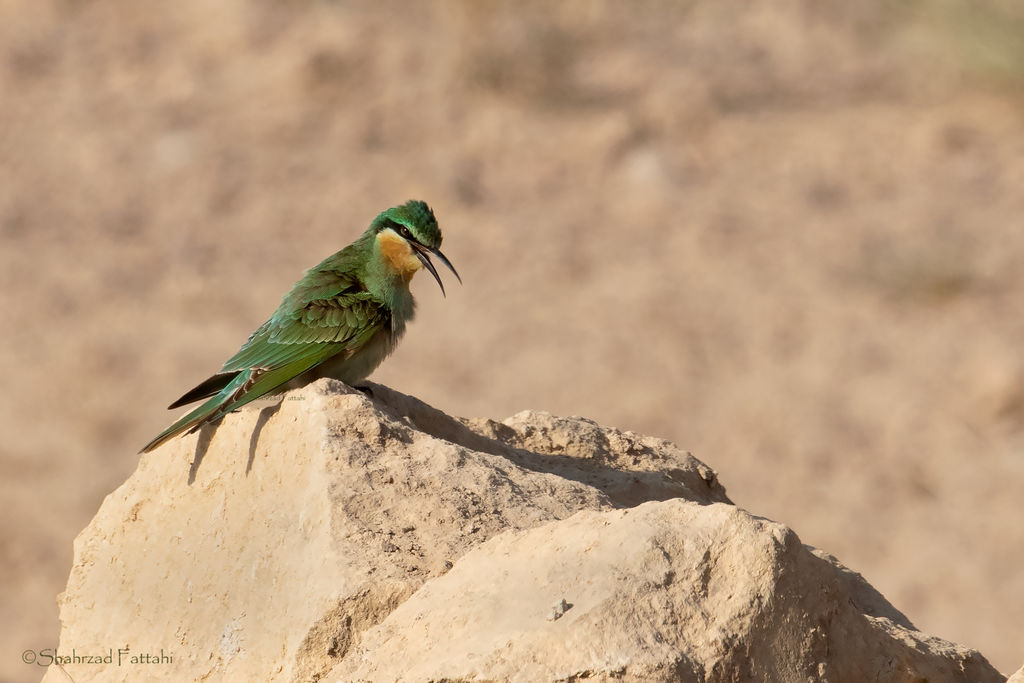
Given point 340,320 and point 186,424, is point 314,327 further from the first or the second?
point 186,424

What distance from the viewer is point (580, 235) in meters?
9.83

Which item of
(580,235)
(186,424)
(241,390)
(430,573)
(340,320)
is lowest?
(430,573)

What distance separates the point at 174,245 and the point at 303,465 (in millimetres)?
6139

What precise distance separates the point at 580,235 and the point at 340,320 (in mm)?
5259

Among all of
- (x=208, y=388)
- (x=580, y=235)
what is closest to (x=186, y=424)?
(x=208, y=388)

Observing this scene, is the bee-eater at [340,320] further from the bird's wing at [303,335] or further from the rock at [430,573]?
the rock at [430,573]

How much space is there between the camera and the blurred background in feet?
27.4

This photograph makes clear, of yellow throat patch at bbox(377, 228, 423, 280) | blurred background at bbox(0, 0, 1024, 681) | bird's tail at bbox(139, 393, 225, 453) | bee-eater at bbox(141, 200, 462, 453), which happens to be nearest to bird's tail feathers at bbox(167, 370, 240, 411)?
bee-eater at bbox(141, 200, 462, 453)

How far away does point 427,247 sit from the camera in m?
4.98

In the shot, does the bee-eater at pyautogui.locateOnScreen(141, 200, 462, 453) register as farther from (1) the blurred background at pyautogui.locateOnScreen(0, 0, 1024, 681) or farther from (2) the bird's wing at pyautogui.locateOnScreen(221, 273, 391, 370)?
(1) the blurred background at pyautogui.locateOnScreen(0, 0, 1024, 681)

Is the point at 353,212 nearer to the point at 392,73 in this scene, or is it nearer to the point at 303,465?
the point at 392,73

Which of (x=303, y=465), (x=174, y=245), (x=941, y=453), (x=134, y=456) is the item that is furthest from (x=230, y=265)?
(x=303, y=465)

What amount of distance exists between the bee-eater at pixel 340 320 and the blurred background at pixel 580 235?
11.7 feet

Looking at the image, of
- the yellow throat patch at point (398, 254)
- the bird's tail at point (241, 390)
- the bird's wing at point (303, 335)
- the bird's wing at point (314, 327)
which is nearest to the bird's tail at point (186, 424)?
the bird's tail at point (241, 390)
